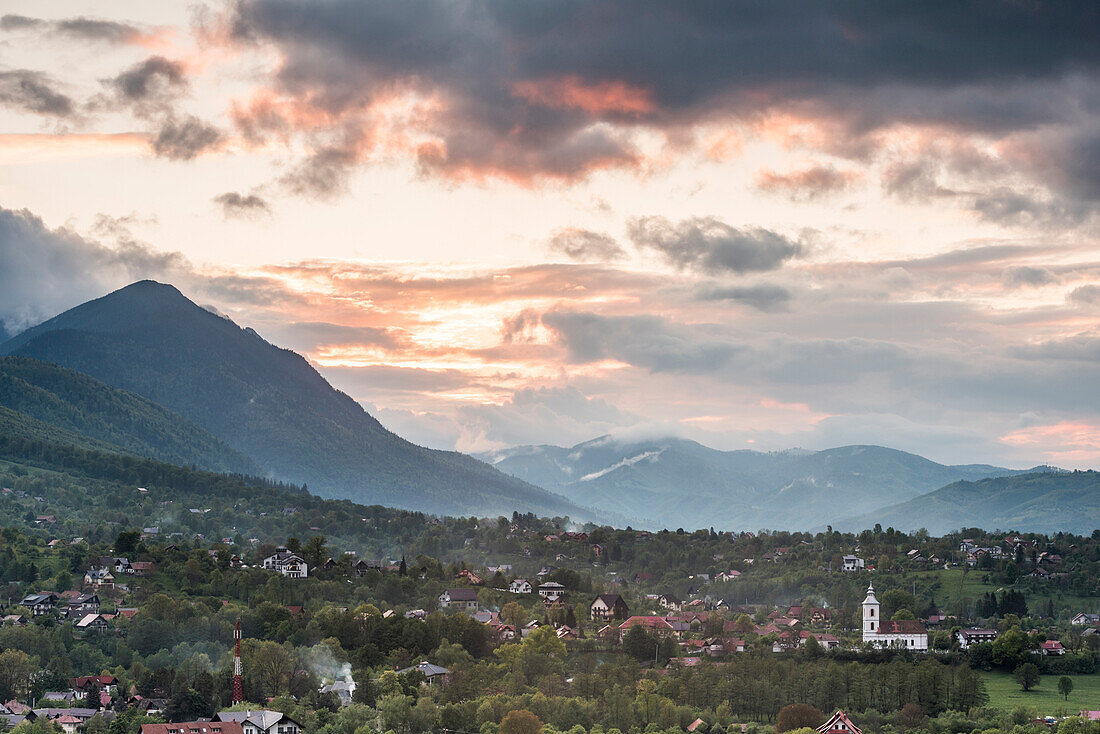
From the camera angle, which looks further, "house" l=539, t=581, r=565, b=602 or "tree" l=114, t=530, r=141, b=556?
"tree" l=114, t=530, r=141, b=556

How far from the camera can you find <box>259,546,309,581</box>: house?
123188 millimetres

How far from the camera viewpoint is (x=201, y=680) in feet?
268

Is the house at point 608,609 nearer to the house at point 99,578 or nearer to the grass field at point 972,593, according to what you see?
the grass field at point 972,593

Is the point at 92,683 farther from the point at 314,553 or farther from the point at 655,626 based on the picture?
the point at 314,553

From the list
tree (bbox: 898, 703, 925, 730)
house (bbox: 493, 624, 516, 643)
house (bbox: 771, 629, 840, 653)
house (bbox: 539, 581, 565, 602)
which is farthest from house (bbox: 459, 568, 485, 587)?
tree (bbox: 898, 703, 925, 730)

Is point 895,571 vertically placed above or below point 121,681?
above

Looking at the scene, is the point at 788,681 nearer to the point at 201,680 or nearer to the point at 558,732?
the point at 558,732

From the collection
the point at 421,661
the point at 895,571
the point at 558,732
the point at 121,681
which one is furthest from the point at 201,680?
the point at 895,571

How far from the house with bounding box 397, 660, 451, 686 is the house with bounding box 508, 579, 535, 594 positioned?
35679 millimetres

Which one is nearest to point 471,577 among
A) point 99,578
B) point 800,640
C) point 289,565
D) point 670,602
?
point 289,565

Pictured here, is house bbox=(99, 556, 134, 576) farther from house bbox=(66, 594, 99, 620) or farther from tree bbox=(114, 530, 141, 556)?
house bbox=(66, 594, 99, 620)

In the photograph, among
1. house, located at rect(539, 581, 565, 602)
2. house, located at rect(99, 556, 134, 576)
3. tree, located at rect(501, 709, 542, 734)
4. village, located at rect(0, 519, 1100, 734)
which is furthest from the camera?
house, located at rect(539, 581, 565, 602)

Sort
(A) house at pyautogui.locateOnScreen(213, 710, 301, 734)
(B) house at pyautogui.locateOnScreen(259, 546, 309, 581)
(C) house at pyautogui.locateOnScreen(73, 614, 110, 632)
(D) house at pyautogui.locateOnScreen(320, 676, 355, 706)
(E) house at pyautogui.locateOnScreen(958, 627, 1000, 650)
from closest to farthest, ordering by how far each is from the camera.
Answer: (A) house at pyautogui.locateOnScreen(213, 710, 301, 734), (D) house at pyautogui.locateOnScreen(320, 676, 355, 706), (E) house at pyautogui.locateOnScreen(958, 627, 1000, 650), (C) house at pyautogui.locateOnScreen(73, 614, 110, 632), (B) house at pyautogui.locateOnScreen(259, 546, 309, 581)

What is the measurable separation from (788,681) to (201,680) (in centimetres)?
3536
